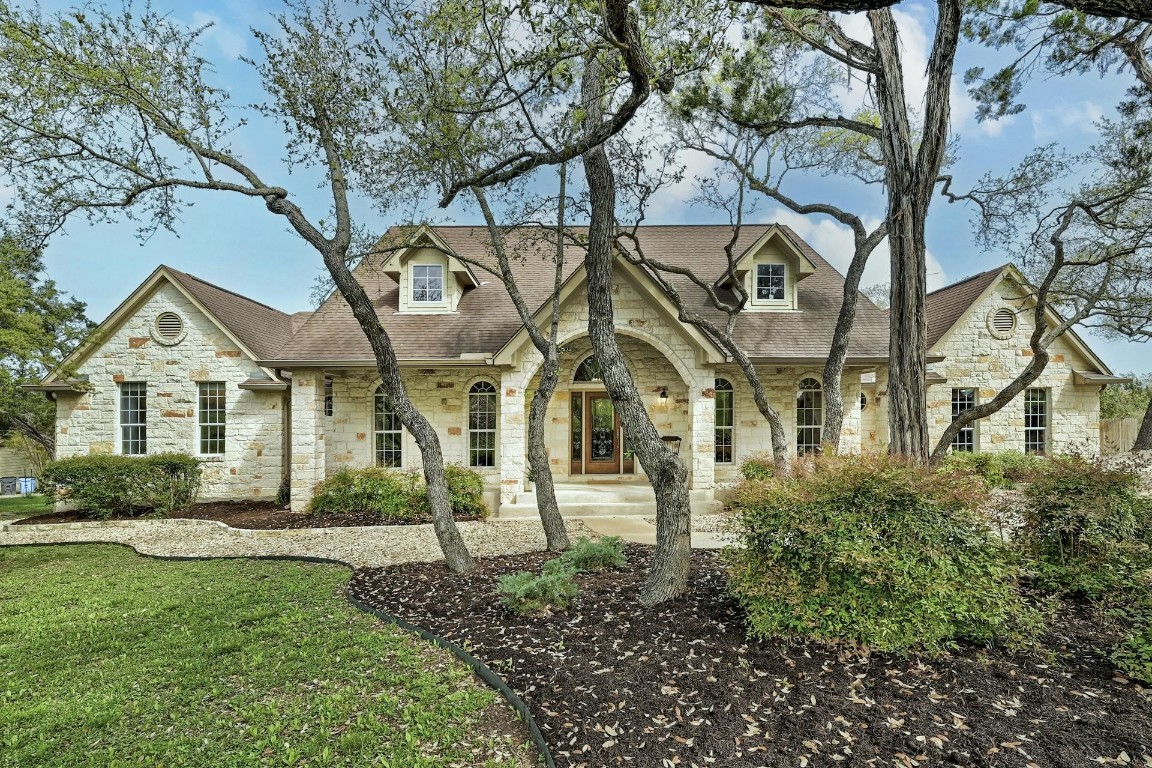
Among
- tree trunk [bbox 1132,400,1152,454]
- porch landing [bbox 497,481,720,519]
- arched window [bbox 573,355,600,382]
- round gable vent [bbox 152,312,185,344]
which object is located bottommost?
porch landing [bbox 497,481,720,519]

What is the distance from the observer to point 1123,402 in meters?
26.5

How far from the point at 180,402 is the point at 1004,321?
2110 centimetres

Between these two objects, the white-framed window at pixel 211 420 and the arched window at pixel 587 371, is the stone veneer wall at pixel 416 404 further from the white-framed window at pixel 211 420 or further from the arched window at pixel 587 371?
the white-framed window at pixel 211 420

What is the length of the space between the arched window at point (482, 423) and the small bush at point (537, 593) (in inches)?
291

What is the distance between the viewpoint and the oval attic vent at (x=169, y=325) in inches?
488

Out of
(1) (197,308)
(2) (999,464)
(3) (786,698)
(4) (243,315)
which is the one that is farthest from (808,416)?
(4) (243,315)

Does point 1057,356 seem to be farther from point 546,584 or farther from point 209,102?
point 209,102

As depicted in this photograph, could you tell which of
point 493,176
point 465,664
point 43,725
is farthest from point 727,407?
point 43,725

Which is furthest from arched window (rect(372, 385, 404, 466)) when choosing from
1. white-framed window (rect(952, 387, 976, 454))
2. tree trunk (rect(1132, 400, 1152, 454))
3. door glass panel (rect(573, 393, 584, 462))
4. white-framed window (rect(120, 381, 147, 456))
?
tree trunk (rect(1132, 400, 1152, 454))

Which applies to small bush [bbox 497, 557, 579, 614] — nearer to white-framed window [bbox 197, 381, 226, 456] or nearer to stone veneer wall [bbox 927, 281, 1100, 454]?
white-framed window [bbox 197, 381, 226, 456]

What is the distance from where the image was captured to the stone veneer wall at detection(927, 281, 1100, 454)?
13.8 m

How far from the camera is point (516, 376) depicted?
10844mm

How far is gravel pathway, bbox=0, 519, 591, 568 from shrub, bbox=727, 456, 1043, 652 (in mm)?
4378

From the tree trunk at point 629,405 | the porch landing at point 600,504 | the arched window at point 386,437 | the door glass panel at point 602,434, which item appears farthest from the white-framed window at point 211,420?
the tree trunk at point 629,405
